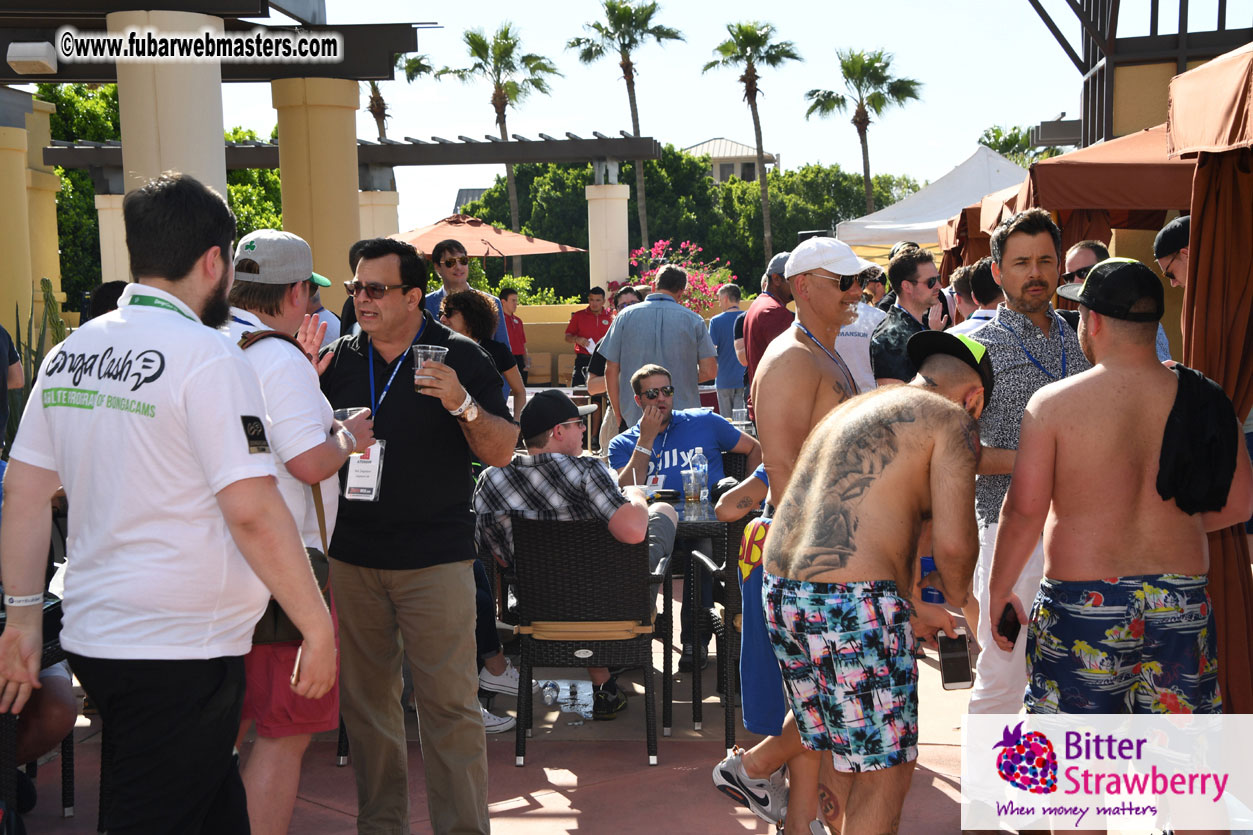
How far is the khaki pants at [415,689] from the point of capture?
11.2 feet

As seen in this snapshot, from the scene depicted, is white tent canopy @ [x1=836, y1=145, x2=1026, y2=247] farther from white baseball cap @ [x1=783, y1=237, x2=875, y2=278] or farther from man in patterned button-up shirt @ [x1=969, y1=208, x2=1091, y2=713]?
white baseball cap @ [x1=783, y1=237, x2=875, y2=278]

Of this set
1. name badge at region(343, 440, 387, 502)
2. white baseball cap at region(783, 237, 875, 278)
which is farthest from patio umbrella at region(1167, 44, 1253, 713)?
name badge at region(343, 440, 387, 502)

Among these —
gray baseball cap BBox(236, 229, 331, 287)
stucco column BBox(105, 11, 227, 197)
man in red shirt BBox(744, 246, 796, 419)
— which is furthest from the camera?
stucco column BBox(105, 11, 227, 197)

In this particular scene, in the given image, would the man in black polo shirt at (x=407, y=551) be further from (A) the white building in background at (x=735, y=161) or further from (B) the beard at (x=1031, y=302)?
(A) the white building in background at (x=735, y=161)

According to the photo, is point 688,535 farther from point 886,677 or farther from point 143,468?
point 143,468

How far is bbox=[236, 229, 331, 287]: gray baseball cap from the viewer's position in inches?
127

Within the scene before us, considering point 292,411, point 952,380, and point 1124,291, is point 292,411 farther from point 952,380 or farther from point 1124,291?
point 1124,291

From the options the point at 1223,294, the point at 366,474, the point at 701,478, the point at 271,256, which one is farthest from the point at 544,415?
the point at 1223,294

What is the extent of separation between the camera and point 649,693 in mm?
4461

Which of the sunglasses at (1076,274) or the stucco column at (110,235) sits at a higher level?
the stucco column at (110,235)

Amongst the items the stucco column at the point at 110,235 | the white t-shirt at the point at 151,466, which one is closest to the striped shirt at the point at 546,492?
the white t-shirt at the point at 151,466

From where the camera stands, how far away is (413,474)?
135 inches

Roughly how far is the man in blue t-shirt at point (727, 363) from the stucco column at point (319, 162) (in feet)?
13.0

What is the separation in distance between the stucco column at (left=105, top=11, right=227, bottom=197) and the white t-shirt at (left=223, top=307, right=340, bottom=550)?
19.1 ft
